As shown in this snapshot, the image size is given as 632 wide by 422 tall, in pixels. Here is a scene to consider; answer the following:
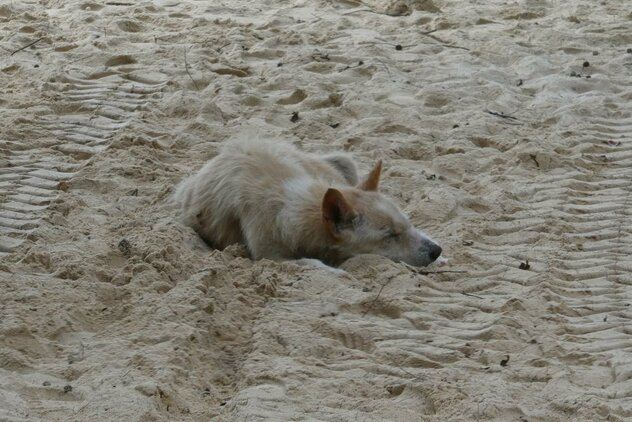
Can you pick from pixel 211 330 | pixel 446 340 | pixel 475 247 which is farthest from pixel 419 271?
pixel 211 330

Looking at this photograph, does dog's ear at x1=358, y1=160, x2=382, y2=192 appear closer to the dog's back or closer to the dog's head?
the dog's head

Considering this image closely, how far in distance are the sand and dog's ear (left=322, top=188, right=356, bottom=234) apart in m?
0.26

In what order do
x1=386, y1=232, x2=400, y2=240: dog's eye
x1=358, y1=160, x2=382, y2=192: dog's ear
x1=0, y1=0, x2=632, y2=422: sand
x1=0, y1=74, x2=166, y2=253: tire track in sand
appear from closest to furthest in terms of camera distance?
x1=0, y1=0, x2=632, y2=422: sand → x1=386, y1=232, x2=400, y2=240: dog's eye → x1=358, y1=160, x2=382, y2=192: dog's ear → x1=0, y1=74, x2=166, y2=253: tire track in sand

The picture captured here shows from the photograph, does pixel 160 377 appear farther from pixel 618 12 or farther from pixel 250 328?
pixel 618 12

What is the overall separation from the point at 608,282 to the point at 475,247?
3.01 feet

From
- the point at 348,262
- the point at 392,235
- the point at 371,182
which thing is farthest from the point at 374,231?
the point at 371,182

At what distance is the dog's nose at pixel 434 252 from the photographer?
22.9ft

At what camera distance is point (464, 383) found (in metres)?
5.32

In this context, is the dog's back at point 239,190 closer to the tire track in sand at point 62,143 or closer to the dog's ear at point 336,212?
the dog's ear at point 336,212

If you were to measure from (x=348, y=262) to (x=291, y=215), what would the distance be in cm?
47

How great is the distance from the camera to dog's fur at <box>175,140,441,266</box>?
7031 mm

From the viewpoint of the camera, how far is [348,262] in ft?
23.0

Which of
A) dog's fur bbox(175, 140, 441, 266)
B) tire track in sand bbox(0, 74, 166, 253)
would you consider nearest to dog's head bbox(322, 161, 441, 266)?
dog's fur bbox(175, 140, 441, 266)

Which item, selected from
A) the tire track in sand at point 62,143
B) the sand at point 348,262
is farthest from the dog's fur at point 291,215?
the tire track in sand at point 62,143
